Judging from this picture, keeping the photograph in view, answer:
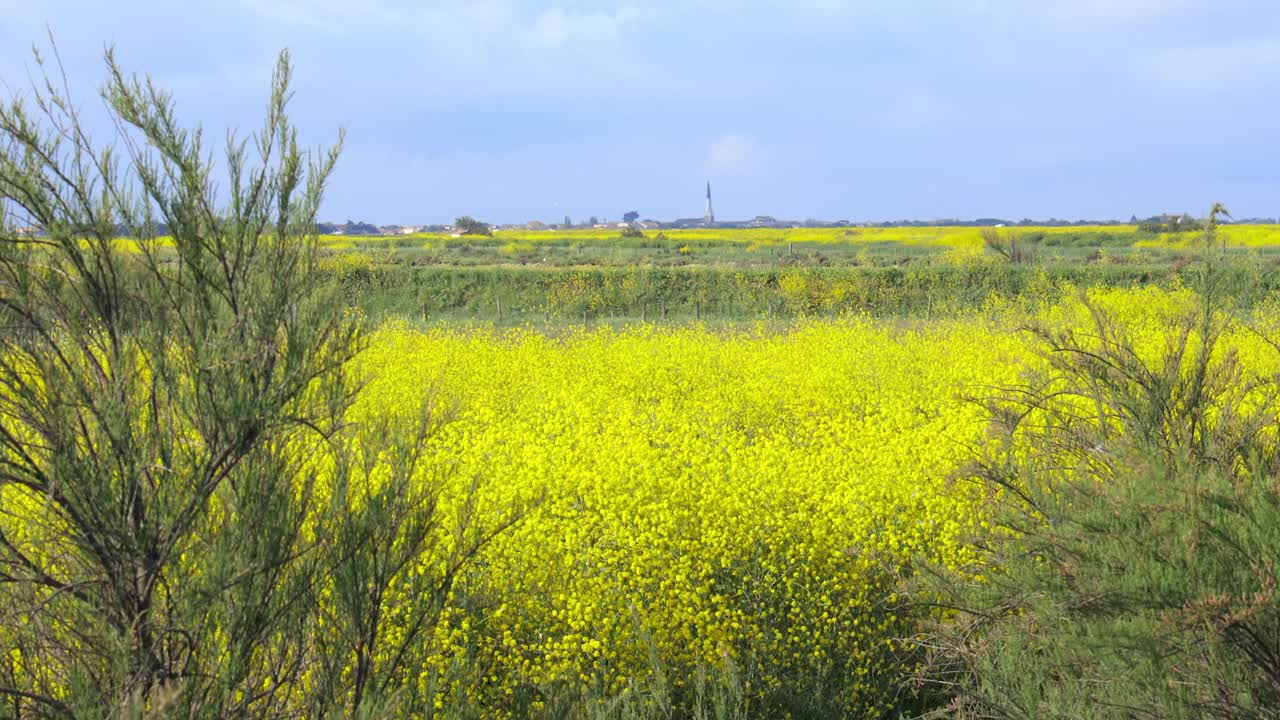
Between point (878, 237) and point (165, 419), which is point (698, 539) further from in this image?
point (878, 237)

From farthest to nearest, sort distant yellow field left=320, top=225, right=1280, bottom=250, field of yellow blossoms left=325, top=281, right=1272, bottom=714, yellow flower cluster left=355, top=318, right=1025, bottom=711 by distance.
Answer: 1. distant yellow field left=320, top=225, right=1280, bottom=250
2. yellow flower cluster left=355, top=318, right=1025, bottom=711
3. field of yellow blossoms left=325, top=281, right=1272, bottom=714

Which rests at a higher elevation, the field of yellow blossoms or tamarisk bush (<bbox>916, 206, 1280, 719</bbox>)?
tamarisk bush (<bbox>916, 206, 1280, 719</bbox>)

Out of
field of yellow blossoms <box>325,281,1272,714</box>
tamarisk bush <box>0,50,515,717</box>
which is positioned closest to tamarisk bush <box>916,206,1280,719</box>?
field of yellow blossoms <box>325,281,1272,714</box>

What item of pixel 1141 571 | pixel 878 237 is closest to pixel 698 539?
pixel 1141 571

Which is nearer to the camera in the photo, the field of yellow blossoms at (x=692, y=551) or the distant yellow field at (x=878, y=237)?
the field of yellow blossoms at (x=692, y=551)

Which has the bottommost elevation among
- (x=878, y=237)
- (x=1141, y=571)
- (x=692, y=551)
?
(x=692, y=551)

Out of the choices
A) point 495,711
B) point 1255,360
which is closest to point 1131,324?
point 1255,360

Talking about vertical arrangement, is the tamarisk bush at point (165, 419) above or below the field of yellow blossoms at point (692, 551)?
above

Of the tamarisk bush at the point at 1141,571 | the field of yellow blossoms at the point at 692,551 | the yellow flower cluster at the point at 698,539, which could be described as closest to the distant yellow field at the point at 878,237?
the yellow flower cluster at the point at 698,539

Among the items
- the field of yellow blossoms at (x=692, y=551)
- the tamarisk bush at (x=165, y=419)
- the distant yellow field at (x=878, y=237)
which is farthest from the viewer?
the distant yellow field at (x=878, y=237)

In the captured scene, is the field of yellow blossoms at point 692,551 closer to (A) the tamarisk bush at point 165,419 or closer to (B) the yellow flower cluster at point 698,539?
(B) the yellow flower cluster at point 698,539

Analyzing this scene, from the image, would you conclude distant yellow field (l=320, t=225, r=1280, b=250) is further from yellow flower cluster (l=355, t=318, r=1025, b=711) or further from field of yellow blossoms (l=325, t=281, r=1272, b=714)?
field of yellow blossoms (l=325, t=281, r=1272, b=714)

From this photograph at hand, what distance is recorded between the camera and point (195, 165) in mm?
3410

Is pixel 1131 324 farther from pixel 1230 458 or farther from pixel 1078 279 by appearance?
pixel 1230 458
